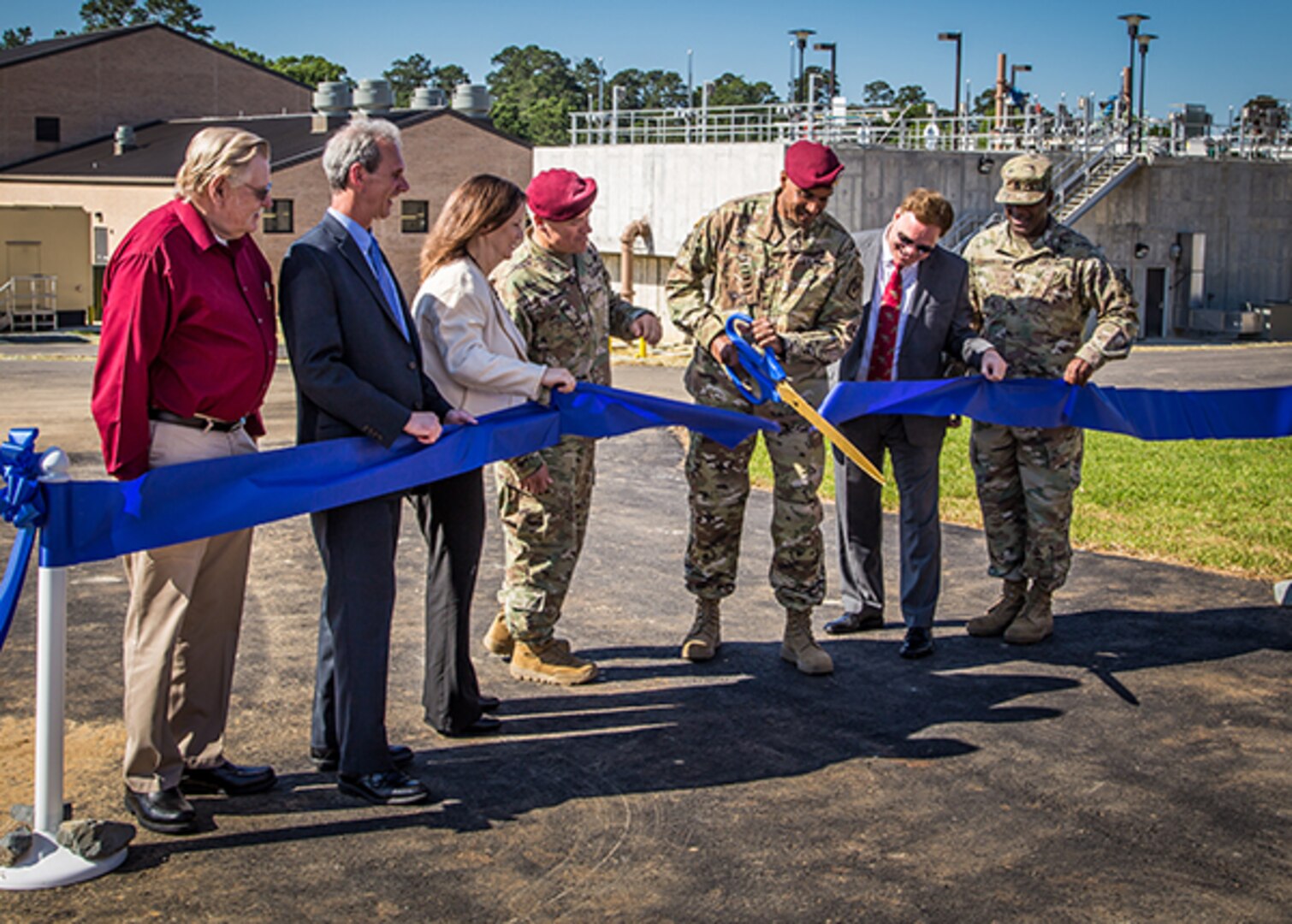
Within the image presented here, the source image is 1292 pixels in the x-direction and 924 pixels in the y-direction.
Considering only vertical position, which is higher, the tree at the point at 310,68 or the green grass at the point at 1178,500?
the tree at the point at 310,68

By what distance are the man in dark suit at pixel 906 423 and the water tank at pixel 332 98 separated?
41343mm

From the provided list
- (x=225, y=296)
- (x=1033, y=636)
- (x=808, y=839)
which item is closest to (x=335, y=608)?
(x=225, y=296)

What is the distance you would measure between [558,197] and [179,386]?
209cm

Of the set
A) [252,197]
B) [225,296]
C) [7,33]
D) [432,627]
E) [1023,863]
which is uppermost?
[7,33]

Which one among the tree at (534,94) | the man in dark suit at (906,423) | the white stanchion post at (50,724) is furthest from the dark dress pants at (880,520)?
the tree at (534,94)

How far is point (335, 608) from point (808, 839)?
73.6 inches

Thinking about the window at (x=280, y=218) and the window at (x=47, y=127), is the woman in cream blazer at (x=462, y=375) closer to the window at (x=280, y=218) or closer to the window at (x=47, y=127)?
the window at (x=280, y=218)

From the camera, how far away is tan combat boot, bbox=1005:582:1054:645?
6.94m

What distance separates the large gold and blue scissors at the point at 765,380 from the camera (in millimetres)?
6168

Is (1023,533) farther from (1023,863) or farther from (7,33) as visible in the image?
(7,33)

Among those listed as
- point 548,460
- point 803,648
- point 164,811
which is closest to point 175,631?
point 164,811

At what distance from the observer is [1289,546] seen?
902cm

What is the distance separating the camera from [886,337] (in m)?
7.06

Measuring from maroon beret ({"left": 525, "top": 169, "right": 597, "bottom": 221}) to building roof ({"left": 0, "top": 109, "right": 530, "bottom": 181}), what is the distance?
105 feet
